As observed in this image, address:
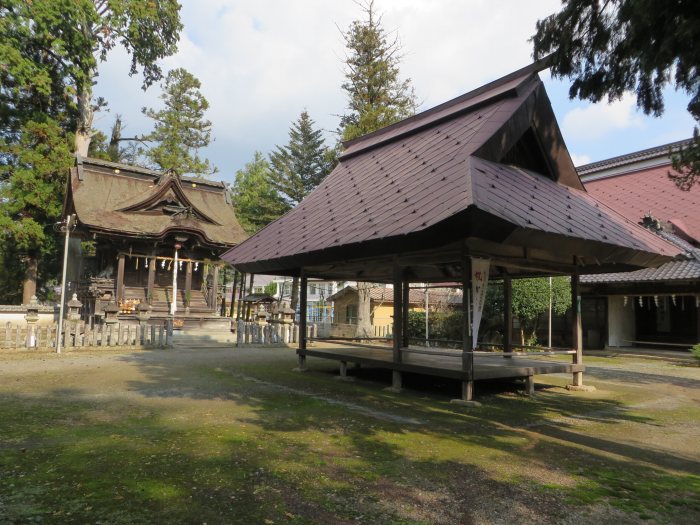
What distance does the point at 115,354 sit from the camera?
1422cm

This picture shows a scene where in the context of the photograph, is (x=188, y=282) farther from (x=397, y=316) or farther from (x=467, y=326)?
(x=467, y=326)

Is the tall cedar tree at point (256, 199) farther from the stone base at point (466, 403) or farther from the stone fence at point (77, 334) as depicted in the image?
the stone base at point (466, 403)

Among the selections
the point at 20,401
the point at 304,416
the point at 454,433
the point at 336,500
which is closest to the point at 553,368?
the point at 454,433

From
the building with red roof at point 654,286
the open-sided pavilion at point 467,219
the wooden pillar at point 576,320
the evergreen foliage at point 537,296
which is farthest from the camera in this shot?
the evergreen foliage at point 537,296

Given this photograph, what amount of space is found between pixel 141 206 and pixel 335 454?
24030 mm

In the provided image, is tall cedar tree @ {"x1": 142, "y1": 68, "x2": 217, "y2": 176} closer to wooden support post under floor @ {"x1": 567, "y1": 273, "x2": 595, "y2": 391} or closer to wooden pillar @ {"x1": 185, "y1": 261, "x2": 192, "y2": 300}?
wooden pillar @ {"x1": 185, "y1": 261, "x2": 192, "y2": 300}

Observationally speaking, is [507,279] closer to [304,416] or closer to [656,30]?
[304,416]

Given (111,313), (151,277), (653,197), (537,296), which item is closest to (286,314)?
(111,313)

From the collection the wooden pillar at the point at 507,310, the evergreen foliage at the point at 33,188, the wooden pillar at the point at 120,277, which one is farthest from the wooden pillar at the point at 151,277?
the wooden pillar at the point at 507,310

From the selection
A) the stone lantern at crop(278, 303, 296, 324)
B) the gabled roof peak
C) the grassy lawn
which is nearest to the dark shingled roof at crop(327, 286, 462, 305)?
the stone lantern at crop(278, 303, 296, 324)

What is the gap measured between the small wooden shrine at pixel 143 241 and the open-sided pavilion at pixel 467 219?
14.8m

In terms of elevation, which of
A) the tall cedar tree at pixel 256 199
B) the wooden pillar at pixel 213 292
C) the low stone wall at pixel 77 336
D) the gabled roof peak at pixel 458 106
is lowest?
the low stone wall at pixel 77 336

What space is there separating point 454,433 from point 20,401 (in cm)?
642

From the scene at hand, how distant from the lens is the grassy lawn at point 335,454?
143 inches
